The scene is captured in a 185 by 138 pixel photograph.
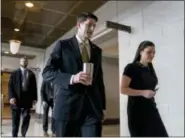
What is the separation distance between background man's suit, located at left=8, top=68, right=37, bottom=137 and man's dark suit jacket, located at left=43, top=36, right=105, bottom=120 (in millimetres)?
493

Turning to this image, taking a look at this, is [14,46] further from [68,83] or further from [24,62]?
[68,83]

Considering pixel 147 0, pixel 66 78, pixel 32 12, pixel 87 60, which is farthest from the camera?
pixel 147 0

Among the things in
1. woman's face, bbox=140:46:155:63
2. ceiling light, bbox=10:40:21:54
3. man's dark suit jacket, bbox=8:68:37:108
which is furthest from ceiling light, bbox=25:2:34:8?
woman's face, bbox=140:46:155:63

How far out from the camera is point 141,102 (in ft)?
5.33

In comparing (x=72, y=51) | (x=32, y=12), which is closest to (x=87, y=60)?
(x=72, y=51)

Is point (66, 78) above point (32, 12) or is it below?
below

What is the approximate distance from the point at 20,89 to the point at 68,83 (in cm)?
62

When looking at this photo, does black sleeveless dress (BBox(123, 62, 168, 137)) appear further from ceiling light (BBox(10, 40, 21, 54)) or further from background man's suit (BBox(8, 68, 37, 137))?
ceiling light (BBox(10, 40, 21, 54))

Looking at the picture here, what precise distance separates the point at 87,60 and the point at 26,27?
1.22 m

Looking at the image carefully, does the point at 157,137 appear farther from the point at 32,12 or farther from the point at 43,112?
the point at 32,12

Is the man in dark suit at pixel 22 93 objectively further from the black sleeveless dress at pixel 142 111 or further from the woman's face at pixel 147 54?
the woman's face at pixel 147 54

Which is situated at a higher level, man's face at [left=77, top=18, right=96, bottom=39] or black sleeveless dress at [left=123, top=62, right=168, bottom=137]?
man's face at [left=77, top=18, right=96, bottom=39]

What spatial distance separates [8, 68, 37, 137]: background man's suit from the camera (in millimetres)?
1588

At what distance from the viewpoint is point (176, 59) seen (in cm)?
252
